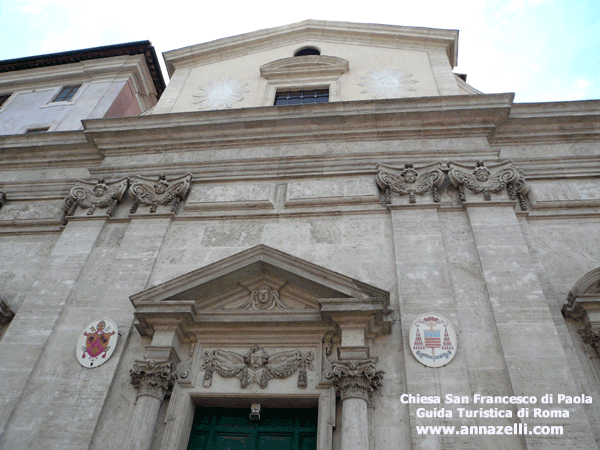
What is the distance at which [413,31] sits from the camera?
13.8 meters

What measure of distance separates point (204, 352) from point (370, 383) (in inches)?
113

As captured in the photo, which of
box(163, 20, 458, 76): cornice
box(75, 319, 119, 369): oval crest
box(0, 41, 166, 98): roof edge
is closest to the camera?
box(75, 319, 119, 369): oval crest

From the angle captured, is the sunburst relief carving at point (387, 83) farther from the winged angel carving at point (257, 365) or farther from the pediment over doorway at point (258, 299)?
the winged angel carving at point (257, 365)

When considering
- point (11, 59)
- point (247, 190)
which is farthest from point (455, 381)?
point (11, 59)

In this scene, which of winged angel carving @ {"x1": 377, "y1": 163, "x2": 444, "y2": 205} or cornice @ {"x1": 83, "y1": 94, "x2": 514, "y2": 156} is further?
cornice @ {"x1": 83, "y1": 94, "x2": 514, "y2": 156}

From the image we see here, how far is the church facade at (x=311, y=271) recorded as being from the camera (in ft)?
22.9

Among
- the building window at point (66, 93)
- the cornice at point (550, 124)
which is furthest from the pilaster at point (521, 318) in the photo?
the building window at point (66, 93)

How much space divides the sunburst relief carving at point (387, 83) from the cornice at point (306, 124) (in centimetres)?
174

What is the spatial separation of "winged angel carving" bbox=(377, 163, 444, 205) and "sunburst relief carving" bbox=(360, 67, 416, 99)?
3.16 meters

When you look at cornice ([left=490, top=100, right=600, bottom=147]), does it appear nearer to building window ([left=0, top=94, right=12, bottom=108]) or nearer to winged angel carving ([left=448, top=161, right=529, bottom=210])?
winged angel carving ([left=448, top=161, right=529, bottom=210])

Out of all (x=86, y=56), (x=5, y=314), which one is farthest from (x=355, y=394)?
(x=86, y=56)

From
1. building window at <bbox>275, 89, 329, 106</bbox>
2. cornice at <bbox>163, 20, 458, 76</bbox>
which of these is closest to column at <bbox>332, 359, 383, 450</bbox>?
building window at <bbox>275, 89, 329, 106</bbox>

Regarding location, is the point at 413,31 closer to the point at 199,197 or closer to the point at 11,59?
the point at 199,197

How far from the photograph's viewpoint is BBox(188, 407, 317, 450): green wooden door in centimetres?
723
